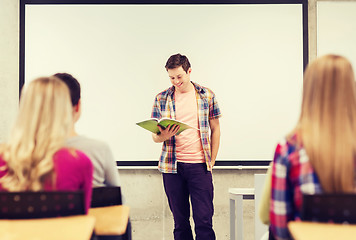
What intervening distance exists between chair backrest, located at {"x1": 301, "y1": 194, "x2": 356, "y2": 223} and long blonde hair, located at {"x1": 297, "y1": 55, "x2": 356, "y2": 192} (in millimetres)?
47

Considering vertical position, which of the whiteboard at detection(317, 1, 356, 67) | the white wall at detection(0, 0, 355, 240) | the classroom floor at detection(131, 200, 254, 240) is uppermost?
the whiteboard at detection(317, 1, 356, 67)

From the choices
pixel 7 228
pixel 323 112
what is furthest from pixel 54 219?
pixel 323 112

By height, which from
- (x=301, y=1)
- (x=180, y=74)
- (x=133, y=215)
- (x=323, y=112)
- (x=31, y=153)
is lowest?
(x=133, y=215)

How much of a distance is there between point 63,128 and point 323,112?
0.90m

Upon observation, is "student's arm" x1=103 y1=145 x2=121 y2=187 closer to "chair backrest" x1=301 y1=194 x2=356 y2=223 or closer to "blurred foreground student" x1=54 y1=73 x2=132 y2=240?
"blurred foreground student" x1=54 y1=73 x2=132 y2=240

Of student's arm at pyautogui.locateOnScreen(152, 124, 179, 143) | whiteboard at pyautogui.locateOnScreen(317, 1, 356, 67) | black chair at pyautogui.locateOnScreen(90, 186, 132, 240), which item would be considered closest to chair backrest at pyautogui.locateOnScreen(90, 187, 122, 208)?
black chair at pyautogui.locateOnScreen(90, 186, 132, 240)

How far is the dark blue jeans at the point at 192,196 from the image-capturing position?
9.19 ft

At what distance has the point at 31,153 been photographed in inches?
49.5

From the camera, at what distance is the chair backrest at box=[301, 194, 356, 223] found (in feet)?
3.73

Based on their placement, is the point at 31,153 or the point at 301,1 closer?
the point at 31,153

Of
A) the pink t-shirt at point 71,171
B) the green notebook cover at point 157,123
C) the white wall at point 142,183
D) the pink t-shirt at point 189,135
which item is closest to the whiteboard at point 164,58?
the white wall at point 142,183

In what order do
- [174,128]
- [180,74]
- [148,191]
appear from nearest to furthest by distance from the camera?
[174,128] → [180,74] → [148,191]

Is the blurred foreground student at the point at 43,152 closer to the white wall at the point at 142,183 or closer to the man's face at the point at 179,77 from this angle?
the man's face at the point at 179,77

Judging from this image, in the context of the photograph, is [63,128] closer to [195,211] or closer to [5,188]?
[5,188]
